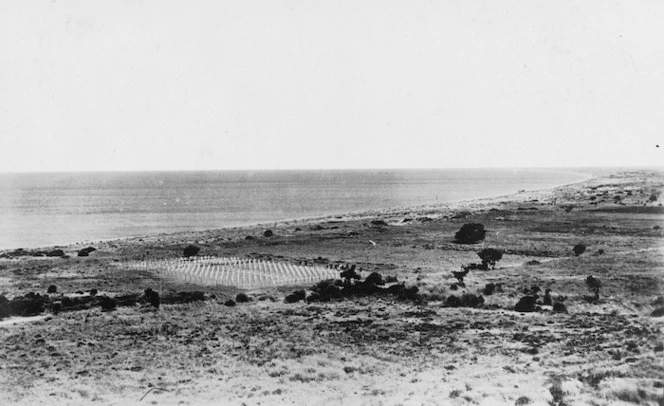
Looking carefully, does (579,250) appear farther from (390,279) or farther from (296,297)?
(296,297)

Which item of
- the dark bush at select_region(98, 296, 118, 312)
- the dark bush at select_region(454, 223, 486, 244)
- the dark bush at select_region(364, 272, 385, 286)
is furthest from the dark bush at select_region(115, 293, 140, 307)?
the dark bush at select_region(454, 223, 486, 244)

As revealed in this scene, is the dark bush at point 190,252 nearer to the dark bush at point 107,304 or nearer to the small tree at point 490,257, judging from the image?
the dark bush at point 107,304

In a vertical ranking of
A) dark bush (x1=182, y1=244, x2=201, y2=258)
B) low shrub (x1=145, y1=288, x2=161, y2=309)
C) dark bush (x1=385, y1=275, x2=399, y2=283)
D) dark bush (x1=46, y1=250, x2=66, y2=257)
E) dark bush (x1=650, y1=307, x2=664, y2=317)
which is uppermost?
dark bush (x1=650, y1=307, x2=664, y2=317)

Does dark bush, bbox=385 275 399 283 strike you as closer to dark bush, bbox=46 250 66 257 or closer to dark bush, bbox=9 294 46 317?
dark bush, bbox=9 294 46 317

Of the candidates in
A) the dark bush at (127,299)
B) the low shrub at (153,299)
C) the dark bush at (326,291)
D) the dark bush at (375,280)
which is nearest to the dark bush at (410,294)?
the dark bush at (375,280)

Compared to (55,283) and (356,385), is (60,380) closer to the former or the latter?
(356,385)

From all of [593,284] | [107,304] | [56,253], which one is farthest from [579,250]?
[56,253]
